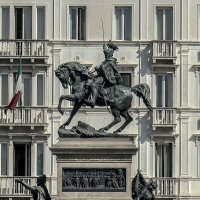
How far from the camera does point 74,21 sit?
100m

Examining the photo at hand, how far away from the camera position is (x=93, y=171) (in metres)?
67.4

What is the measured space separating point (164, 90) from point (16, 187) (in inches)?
427

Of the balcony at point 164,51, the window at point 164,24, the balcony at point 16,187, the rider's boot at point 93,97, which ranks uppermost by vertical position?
the window at point 164,24

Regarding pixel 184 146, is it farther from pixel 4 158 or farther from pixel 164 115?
pixel 4 158

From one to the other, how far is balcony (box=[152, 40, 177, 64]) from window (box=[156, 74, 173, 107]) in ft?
3.45

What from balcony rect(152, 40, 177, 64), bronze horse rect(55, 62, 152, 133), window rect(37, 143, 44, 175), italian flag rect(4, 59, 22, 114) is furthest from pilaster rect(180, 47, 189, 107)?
bronze horse rect(55, 62, 152, 133)

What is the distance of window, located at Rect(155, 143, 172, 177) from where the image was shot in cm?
Answer: 9919

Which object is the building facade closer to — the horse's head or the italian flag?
the italian flag

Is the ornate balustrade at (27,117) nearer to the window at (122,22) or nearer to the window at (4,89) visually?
the window at (4,89)

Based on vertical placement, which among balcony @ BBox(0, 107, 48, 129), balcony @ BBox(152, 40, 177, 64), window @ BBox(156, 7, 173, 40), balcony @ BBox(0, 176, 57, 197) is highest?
window @ BBox(156, 7, 173, 40)

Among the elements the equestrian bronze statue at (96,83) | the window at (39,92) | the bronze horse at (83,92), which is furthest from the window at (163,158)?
→ the equestrian bronze statue at (96,83)

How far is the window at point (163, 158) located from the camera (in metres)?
99.2

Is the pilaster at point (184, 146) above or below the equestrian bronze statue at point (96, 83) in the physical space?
below

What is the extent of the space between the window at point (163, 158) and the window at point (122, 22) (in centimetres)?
723
